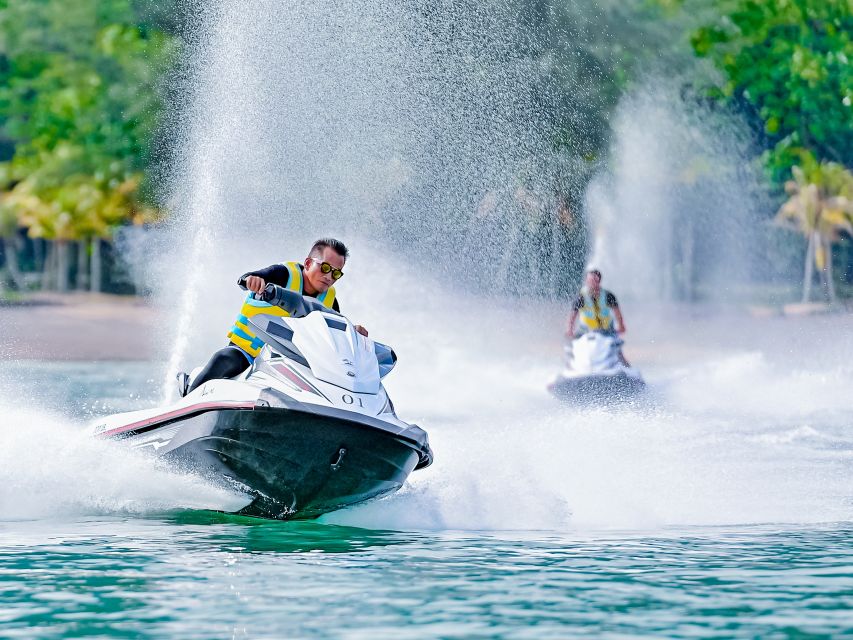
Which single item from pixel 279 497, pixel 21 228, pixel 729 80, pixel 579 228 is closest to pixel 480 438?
pixel 279 497

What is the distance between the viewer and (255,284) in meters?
8.65

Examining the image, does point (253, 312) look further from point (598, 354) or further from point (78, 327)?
point (78, 327)

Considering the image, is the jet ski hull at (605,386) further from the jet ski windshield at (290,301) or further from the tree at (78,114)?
the tree at (78,114)

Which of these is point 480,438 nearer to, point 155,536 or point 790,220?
point 155,536

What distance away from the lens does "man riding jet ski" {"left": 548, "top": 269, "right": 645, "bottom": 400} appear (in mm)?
18297

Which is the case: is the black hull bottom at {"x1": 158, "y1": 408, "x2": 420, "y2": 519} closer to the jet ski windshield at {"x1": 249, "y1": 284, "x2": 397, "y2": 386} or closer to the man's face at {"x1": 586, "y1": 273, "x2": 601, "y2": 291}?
the jet ski windshield at {"x1": 249, "y1": 284, "x2": 397, "y2": 386}

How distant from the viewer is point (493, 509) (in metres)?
9.57

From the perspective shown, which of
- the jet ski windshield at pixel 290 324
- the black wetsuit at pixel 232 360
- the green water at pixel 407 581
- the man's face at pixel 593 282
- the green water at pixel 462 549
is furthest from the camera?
the man's face at pixel 593 282

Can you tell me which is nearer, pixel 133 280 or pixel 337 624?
pixel 337 624

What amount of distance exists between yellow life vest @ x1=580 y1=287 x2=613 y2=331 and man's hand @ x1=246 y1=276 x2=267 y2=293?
33.0ft

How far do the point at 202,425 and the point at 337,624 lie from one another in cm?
246

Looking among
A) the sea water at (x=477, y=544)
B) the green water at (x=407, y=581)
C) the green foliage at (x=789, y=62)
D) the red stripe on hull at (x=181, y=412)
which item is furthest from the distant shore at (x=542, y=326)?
the green water at (x=407, y=581)

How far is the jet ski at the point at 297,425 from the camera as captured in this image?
8.43m

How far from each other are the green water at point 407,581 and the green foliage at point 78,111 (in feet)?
98.7
